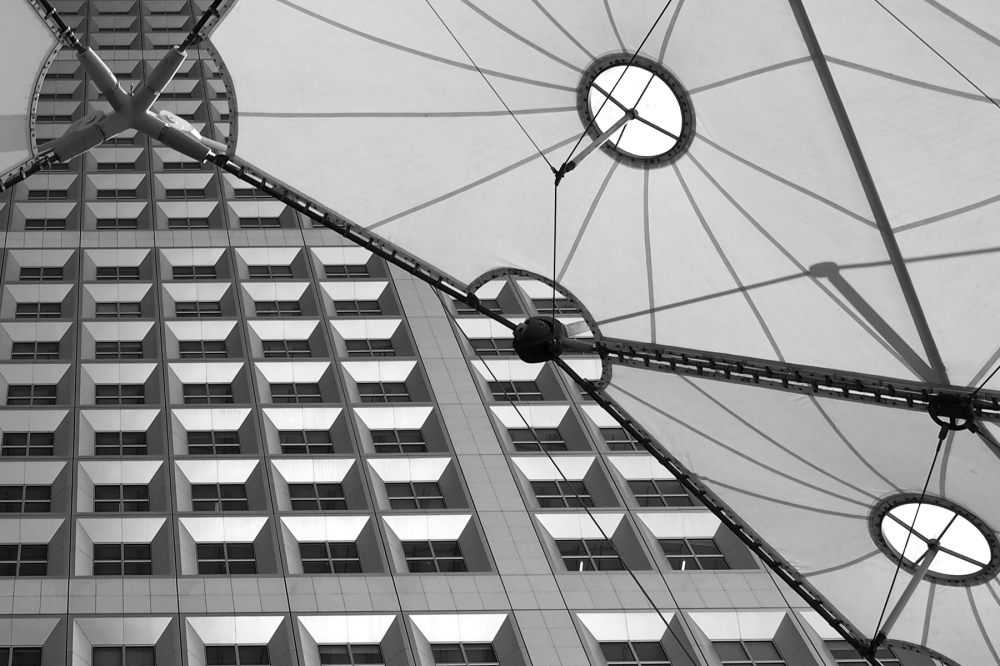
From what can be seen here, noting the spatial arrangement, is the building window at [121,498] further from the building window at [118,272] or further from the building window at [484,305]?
the building window at [484,305]

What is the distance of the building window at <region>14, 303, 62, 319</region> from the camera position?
4241cm

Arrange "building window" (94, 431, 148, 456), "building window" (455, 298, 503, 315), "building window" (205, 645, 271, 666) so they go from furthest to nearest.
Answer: "building window" (455, 298, 503, 315) → "building window" (94, 431, 148, 456) → "building window" (205, 645, 271, 666)

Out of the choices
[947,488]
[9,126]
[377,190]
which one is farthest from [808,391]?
[9,126]

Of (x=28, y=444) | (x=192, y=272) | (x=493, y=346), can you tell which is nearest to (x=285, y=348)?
(x=192, y=272)

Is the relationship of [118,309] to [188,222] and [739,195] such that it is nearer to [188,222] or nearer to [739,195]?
[188,222]

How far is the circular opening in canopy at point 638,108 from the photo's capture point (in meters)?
19.7

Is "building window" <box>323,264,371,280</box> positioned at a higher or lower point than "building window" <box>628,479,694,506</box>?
higher

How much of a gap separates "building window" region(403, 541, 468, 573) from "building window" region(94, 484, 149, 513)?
7666 millimetres

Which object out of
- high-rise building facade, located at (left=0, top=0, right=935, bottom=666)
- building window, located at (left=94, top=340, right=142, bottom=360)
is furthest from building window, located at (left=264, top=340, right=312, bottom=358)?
building window, located at (left=94, top=340, right=142, bottom=360)

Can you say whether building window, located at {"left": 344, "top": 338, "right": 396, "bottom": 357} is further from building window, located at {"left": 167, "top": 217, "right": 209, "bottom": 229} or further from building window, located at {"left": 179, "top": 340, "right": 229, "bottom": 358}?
building window, located at {"left": 167, "top": 217, "right": 209, "bottom": 229}

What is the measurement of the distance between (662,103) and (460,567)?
58.0 feet

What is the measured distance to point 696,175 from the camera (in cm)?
2016

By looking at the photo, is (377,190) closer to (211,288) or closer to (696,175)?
(696,175)

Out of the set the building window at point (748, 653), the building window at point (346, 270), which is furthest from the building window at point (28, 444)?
the building window at point (748, 653)
